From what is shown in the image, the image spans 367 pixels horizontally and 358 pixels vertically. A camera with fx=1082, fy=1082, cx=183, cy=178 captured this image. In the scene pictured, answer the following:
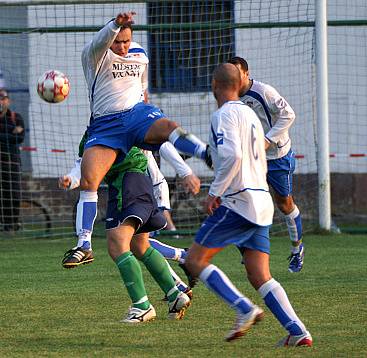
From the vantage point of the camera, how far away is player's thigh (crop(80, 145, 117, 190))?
7895 mm

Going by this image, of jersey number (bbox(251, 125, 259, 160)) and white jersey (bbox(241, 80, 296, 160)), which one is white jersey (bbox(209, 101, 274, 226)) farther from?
white jersey (bbox(241, 80, 296, 160))

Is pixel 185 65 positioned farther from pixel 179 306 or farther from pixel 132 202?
pixel 179 306

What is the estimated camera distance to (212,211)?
256 inches

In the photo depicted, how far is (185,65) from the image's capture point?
51.1 feet

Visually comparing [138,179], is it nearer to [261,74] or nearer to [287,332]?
[287,332]

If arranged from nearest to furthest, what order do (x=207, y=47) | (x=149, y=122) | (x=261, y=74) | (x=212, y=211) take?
(x=212, y=211), (x=149, y=122), (x=207, y=47), (x=261, y=74)

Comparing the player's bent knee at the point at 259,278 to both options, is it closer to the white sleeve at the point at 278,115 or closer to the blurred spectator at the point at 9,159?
the white sleeve at the point at 278,115

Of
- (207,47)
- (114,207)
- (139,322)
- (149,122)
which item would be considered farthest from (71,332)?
(207,47)

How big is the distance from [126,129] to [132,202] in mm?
543

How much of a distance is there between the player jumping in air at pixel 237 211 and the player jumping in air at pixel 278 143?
3.33 m

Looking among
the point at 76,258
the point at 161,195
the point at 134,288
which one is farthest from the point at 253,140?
the point at 161,195

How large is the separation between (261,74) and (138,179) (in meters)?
8.55

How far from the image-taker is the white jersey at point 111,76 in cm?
822

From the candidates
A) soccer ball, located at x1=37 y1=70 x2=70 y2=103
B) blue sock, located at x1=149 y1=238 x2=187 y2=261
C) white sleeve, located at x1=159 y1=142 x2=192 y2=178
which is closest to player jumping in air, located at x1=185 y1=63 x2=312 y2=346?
white sleeve, located at x1=159 y1=142 x2=192 y2=178
